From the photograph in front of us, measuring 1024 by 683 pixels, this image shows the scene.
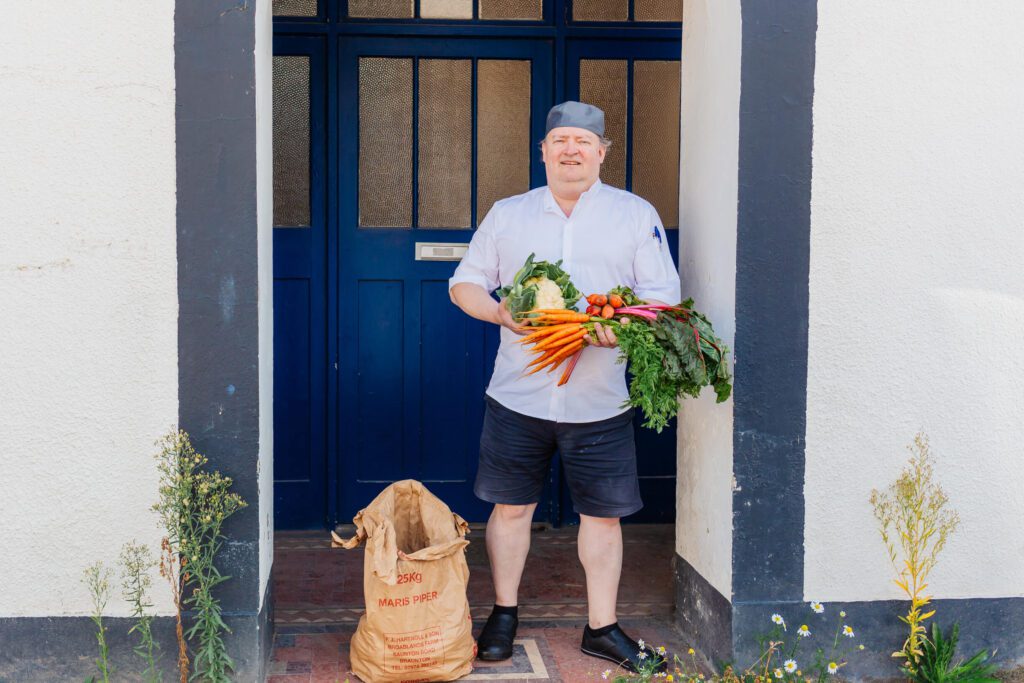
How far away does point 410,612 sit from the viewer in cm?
393

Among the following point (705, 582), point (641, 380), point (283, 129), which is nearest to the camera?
A: point (641, 380)

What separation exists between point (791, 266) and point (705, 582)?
1.32 meters

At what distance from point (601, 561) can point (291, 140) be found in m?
2.76

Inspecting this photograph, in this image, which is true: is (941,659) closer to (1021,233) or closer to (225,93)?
(1021,233)

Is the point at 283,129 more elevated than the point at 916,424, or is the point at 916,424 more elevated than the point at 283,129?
the point at 283,129

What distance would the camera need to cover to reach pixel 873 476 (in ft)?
13.3

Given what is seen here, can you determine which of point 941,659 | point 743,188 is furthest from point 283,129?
point 941,659

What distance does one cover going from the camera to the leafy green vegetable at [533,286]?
3775 mm

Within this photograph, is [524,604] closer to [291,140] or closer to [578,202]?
[578,202]

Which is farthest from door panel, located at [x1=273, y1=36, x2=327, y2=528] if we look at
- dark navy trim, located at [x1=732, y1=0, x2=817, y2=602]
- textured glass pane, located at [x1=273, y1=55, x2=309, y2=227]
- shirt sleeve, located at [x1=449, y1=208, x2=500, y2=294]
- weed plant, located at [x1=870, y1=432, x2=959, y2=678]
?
weed plant, located at [x1=870, y1=432, x2=959, y2=678]

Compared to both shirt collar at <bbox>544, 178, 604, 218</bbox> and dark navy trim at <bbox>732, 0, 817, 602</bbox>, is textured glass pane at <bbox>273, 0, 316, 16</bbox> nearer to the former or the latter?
shirt collar at <bbox>544, 178, 604, 218</bbox>

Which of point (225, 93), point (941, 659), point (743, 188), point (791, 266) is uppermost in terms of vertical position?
point (225, 93)

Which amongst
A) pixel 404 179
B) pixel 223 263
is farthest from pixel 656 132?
pixel 223 263

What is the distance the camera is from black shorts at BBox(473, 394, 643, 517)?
4141 millimetres
